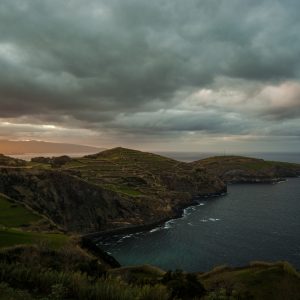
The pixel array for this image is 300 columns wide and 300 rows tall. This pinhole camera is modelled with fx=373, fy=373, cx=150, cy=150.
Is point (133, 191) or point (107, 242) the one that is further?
point (133, 191)

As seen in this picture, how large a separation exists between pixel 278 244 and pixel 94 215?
198 feet

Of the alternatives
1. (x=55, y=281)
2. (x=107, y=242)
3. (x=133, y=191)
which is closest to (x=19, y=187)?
(x=107, y=242)

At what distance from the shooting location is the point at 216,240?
108312 mm

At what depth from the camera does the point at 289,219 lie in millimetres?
137125

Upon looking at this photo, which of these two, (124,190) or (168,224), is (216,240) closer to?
(168,224)

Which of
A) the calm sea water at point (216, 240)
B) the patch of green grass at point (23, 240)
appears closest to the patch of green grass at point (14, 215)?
the calm sea water at point (216, 240)

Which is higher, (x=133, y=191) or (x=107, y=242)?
(x=133, y=191)

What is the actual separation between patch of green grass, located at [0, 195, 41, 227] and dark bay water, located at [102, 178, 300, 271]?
2309 centimetres

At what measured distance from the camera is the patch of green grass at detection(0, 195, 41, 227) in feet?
290

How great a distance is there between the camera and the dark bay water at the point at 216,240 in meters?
90.1

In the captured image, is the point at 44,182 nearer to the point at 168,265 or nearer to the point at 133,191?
the point at 133,191

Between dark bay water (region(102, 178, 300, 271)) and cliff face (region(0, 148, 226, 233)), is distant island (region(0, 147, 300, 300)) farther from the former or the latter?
dark bay water (region(102, 178, 300, 271))

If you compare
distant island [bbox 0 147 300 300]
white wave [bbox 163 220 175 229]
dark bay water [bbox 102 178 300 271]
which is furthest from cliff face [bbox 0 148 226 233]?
dark bay water [bbox 102 178 300 271]

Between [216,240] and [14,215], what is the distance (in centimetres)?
5612
